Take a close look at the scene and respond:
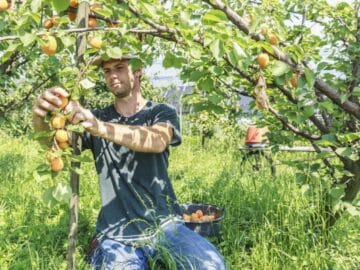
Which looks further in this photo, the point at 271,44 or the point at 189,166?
the point at 189,166

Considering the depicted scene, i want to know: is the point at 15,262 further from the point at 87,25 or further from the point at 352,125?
the point at 352,125

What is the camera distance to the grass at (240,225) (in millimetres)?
2369

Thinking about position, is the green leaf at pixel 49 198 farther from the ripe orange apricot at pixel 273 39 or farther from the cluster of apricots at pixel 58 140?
the ripe orange apricot at pixel 273 39

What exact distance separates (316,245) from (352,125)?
69cm

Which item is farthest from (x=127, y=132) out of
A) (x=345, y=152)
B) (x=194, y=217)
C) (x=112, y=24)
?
(x=194, y=217)

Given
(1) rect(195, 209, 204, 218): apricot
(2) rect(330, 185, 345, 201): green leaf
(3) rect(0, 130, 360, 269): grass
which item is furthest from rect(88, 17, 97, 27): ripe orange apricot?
(1) rect(195, 209, 204, 218): apricot

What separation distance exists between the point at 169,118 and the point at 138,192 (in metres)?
0.40

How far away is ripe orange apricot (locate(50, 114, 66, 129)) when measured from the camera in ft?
4.60

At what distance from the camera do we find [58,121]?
4.60 feet

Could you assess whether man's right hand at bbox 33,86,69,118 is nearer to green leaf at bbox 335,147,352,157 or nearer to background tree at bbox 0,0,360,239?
background tree at bbox 0,0,360,239

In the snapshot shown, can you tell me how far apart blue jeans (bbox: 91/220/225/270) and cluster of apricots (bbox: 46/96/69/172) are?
31.0 inches

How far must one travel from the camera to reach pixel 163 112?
7.43 feet

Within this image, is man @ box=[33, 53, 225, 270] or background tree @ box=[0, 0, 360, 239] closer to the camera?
background tree @ box=[0, 0, 360, 239]

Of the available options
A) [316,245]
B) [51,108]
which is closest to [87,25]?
[51,108]
